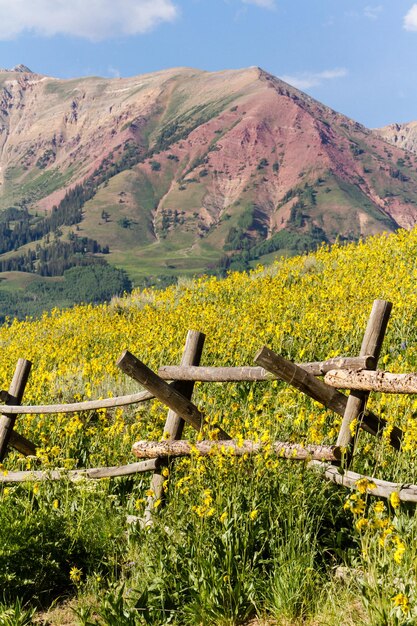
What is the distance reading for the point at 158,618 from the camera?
14.4 ft

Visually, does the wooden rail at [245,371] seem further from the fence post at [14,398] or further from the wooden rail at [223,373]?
the fence post at [14,398]

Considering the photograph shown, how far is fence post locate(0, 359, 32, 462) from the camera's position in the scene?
8.19 m

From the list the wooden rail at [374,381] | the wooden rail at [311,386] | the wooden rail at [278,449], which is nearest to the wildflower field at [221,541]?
the wooden rail at [278,449]

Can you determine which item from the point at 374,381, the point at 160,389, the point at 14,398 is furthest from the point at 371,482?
the point at 14,398

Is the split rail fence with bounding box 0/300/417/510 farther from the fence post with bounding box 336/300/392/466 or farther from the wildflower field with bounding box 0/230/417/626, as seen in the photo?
the wildflower field with bounding box 0/230/417/626

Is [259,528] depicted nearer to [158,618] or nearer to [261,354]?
[158,618]

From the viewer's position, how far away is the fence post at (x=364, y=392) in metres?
5.16

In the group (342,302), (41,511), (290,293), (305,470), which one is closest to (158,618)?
(305,470)

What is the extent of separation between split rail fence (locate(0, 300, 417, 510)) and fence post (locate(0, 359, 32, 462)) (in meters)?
A: 1.57

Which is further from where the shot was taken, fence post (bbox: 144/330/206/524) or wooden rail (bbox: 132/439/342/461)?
fence post (bbox: 144/330/206/524)

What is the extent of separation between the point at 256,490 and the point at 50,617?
181 centimetres

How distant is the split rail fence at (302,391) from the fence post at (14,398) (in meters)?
1.57

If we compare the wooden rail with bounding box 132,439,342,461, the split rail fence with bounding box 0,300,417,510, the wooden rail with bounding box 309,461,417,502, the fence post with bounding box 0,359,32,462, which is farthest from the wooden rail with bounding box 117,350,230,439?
the fence post with bounding box 0,359,32,462

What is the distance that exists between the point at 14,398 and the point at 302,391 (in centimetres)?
459
